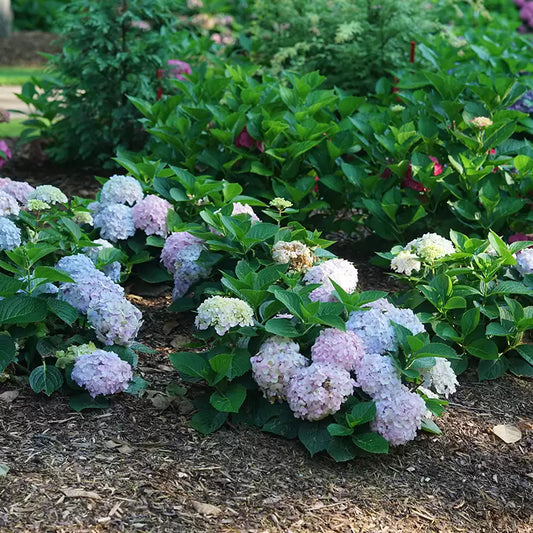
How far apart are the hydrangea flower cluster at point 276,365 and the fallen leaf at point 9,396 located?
80cm

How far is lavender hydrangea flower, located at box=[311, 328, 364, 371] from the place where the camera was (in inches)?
104

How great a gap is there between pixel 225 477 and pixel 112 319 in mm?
706

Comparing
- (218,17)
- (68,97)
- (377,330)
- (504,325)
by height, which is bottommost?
(218,17)

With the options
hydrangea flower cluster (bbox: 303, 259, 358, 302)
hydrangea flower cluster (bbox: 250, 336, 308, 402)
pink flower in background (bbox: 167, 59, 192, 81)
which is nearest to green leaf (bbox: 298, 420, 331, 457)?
hydrangea flower cluster (bbox: 250, 336, 308, 402)

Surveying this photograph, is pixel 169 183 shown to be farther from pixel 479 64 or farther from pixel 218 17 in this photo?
pixel 218 17

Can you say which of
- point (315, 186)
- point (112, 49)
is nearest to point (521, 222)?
point (315, 186)

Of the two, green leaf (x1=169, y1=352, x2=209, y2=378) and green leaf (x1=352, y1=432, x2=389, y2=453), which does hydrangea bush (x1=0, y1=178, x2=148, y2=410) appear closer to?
green leaf (x1=169, y1=352, x2=209, y2=378)

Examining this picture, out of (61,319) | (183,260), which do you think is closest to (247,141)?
(183,260)

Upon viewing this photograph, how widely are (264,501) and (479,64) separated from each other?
403cm

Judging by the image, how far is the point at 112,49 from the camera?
534 centimetres

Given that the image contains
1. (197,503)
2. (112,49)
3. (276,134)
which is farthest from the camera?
(112,49)

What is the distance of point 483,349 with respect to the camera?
312 centimetres

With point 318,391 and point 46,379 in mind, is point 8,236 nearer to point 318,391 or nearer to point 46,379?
point 46,379

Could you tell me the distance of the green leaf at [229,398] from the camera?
262cm
